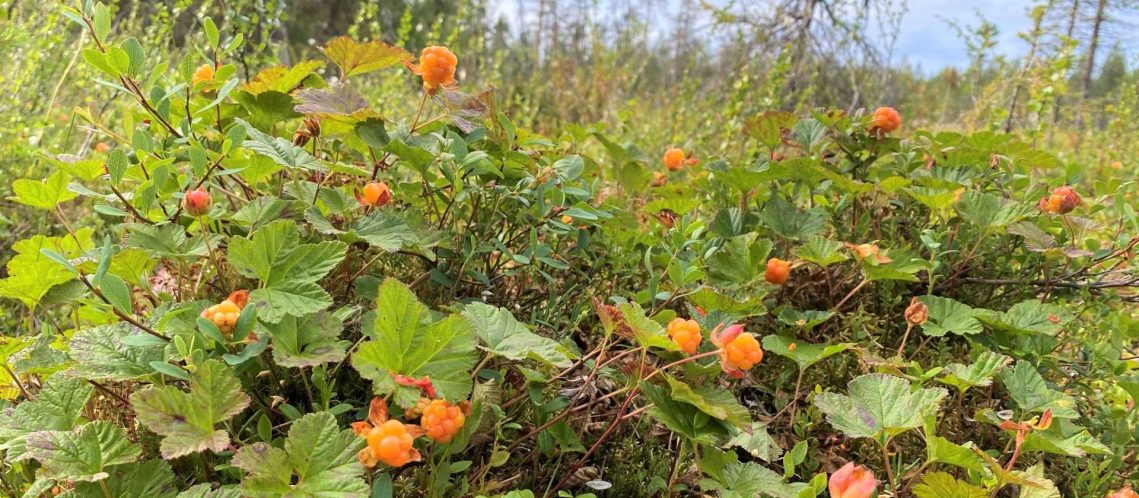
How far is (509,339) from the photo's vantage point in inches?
32.3

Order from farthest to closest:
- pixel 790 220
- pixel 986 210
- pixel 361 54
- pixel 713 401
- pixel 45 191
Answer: pixel 790 220 < pixel 986 210 < pixel 361 54 < pixel 45 191 < pixel 713 401

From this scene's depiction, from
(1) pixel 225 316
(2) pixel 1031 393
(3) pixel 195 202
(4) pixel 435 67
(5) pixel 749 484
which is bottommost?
(5) pixel 749 484

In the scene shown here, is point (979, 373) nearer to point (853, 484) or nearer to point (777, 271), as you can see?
point (777, 271)

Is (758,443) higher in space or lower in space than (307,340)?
lower

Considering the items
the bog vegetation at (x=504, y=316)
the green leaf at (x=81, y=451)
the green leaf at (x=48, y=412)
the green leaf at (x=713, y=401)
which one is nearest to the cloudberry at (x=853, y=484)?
the bog vegetation at (x=504, y=316)

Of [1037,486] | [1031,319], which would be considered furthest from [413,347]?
[1031,319]

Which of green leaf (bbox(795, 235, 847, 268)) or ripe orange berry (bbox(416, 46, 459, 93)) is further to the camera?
green leaf (bbox(795, 235, 847, 268))

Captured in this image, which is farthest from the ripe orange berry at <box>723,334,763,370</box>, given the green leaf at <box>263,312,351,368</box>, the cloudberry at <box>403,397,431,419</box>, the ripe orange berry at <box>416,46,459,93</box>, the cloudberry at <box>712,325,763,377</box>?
the ripe orange berry at <box>416,46,459,93</box>

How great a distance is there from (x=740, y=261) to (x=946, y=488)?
0.55m

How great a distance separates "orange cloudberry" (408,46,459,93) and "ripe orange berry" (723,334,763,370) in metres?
0.57

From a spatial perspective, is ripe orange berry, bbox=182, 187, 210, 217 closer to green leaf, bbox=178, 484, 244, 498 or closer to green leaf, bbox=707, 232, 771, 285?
green leaf, bbox=178, 484, 244, 498

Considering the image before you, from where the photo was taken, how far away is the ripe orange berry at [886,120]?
4.87 ft

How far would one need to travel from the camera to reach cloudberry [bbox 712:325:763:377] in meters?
0.78

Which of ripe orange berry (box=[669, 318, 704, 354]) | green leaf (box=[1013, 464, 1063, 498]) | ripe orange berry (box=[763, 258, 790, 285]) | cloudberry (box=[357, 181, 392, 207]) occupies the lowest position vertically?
green leaf (box=[1013, 464, 1063, 498])
